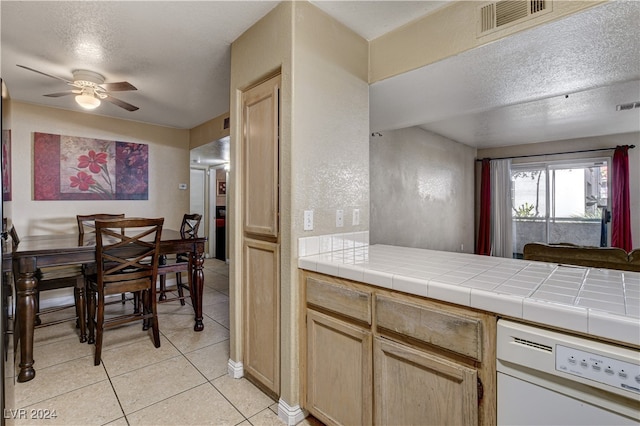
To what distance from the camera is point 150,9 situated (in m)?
1.77

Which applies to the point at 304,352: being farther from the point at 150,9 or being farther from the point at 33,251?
the point at 150,9

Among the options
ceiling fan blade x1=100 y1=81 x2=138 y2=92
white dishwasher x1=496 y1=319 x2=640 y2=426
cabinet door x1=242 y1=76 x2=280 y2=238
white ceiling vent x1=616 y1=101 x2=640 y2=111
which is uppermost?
white ceiling vent x1=616 y1=101 x2=640 y2=111

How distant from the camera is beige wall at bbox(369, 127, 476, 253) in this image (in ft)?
12.9

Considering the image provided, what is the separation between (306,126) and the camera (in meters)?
1.68

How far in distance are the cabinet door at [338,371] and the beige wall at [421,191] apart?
2337mm

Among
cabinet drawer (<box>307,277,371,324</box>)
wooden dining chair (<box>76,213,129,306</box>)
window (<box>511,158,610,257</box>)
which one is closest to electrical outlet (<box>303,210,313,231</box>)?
cabinet drawer (<box>307,277,371,324</box>)

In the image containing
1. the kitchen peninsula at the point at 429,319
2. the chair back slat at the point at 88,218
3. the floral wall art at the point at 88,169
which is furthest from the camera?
the floral wall art at the point at 88,169

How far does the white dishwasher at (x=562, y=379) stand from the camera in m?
0.80

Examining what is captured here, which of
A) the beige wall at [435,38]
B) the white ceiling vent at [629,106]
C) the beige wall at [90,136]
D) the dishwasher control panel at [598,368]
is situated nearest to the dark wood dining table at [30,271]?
the beige wall at [90,136]

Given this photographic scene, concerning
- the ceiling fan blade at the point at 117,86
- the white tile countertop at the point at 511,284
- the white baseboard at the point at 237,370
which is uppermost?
the ceiling fan blade at the point at 117,86

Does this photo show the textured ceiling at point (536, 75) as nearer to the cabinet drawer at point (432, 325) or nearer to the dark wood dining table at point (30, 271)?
the cabinet drawer at point (432, 325)

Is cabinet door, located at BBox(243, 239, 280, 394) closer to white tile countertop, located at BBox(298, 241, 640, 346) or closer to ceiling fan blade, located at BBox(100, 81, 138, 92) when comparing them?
white tile countertop, located at BBox(298, 241, 640, 346)

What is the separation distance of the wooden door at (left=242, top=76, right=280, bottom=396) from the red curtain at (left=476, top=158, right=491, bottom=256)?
19.5 feet

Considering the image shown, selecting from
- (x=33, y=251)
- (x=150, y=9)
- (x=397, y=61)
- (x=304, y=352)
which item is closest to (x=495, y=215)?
(x=397, y=61)
